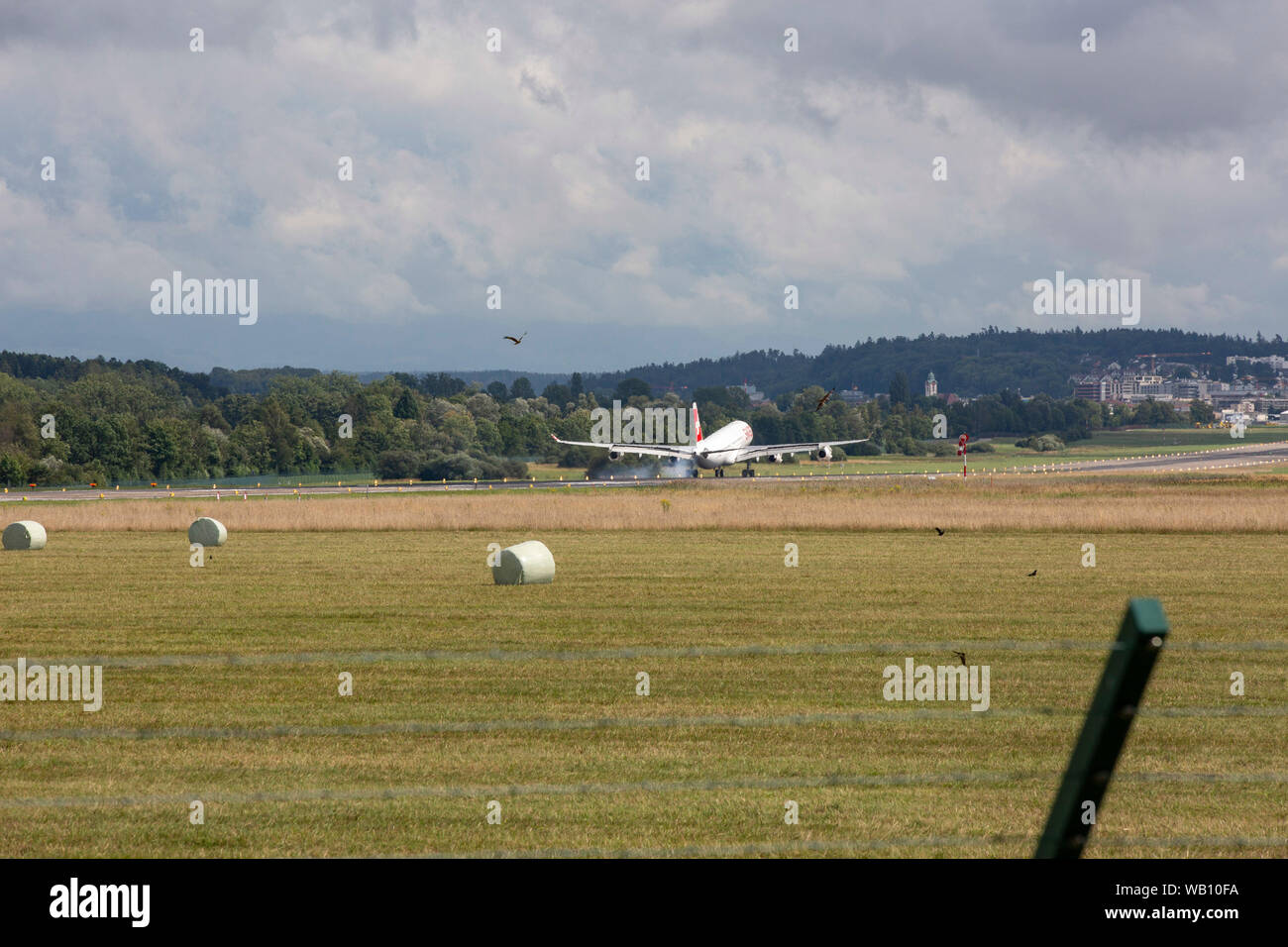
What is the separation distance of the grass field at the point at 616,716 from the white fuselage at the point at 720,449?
7583cm

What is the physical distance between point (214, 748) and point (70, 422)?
14360 cm

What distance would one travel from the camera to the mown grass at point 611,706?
480 inches

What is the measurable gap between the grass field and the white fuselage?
7583cm

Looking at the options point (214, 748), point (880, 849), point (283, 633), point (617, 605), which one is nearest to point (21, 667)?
point (283, 633)

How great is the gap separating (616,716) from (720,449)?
97.7 meters

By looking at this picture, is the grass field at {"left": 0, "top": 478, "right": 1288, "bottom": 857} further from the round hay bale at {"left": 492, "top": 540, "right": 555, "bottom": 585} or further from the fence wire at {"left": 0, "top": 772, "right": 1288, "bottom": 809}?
the round hay bale at {"left": 492, "top": 540, "right": 555, "bottom": 585}

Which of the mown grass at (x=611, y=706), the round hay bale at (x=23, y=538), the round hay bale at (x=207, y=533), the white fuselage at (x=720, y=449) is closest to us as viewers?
the mown grass at (x=611, y=706)

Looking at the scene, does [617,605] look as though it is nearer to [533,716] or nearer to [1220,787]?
[533,716]

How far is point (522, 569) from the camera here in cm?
3384

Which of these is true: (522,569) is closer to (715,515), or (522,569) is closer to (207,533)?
(207,533)

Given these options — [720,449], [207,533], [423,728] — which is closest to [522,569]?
[423,728]

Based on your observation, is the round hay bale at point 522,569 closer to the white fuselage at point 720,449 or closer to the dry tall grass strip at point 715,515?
the dry tall grass strip at point 715,515

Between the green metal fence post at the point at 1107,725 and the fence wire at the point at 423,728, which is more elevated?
the green metal fence post at the point at 1107,725

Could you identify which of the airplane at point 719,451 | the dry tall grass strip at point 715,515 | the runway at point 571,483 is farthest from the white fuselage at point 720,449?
the dry tall grass strip at point 715,515
